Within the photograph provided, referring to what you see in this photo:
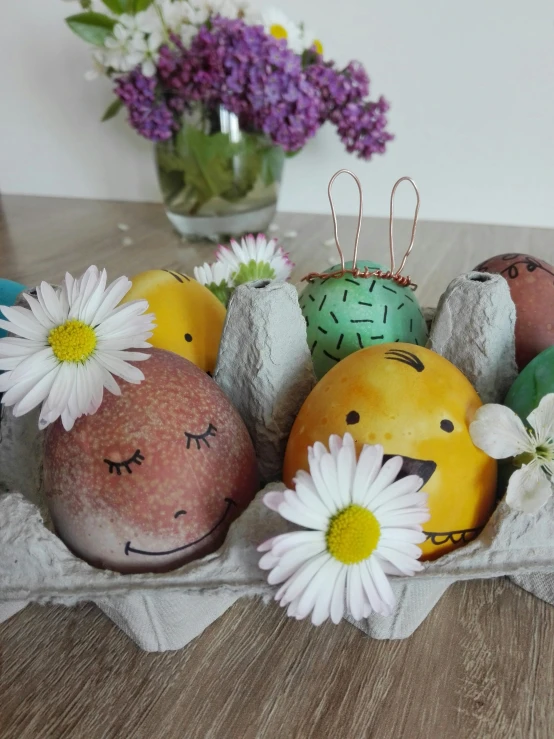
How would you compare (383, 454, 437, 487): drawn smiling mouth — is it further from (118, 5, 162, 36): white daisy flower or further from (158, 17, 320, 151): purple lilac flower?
(118, 5, 162, 36): white daisy flower

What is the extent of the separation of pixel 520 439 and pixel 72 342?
0.31m

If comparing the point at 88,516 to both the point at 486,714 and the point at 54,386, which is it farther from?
the point at 486,714

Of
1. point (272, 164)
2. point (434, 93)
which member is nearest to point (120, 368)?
point (272, 164)

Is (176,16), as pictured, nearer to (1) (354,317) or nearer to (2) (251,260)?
(2) (251,260)

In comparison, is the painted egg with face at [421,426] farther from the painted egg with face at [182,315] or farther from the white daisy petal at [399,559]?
the painted egg with face at [182,315]

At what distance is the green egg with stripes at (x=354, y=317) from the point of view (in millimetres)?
602

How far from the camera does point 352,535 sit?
38cm

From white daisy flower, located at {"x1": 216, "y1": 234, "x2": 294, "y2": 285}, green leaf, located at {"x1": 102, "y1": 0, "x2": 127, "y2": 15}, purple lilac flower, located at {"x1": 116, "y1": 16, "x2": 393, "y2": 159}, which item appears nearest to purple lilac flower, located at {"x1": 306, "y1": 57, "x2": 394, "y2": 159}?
purple lilac flower, located at {"x1": 116, "y1": 16, "x2": 393, "y2": 159}

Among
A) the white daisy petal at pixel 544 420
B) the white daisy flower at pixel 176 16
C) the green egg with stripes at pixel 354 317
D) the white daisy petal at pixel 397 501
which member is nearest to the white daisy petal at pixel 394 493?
the white daisy petal at pixel 397 501

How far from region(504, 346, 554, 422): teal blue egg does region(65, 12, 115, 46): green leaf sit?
1.08 metres

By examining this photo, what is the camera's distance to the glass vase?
1229 mm

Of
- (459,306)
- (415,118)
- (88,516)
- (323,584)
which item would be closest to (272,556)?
(323,584)

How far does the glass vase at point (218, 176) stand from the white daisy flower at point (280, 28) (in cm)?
16

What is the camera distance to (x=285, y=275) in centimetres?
74
